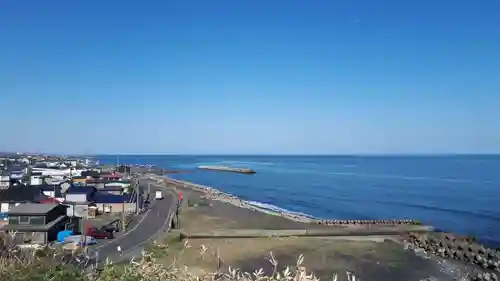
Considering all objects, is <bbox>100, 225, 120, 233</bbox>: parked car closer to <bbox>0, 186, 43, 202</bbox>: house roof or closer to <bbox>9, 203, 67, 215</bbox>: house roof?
<bbox>9, 203, 67, 215</bbox>: house roof

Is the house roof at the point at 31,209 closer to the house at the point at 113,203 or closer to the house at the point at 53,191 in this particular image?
the house at the point at 113,203

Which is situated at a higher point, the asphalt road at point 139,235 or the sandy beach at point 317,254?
the asphalt road at point 139,235

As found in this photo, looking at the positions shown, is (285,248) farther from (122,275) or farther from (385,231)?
(122,275)

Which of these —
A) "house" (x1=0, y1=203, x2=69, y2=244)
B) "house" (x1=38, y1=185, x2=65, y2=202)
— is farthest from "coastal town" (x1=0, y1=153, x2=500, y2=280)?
"house" (x1=38, y1=185, x2=65, y2=202)

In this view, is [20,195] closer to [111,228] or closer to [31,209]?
[111,228]

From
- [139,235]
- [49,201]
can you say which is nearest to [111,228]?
[139,235]

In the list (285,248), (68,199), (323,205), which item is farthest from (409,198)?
(68,199)

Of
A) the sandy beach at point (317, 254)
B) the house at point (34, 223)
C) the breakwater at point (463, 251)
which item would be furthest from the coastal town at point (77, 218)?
the breakwater at point (463, 251)
